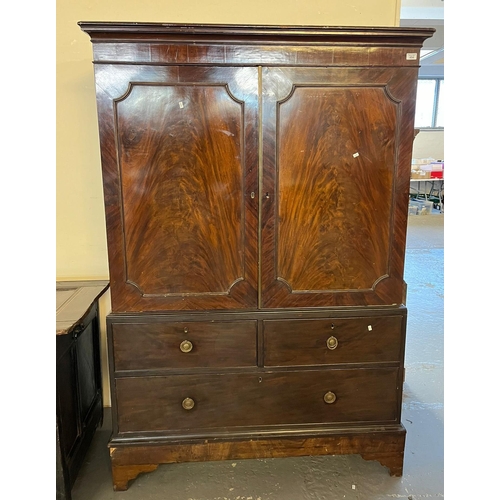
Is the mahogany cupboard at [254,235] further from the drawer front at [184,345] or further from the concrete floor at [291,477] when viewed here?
the concrete floor at [291,477]

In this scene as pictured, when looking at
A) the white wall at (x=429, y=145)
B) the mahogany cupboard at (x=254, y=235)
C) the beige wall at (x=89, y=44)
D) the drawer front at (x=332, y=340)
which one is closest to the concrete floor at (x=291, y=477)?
A: the mahogany cupboard at (x=254, y=235)

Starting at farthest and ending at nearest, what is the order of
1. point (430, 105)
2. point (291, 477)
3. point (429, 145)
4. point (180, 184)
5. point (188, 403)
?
point (430, 105), point (429, 145), point (291, 477), point (188, 403), point (180, 184)

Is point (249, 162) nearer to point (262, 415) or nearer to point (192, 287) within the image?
point (192, 287)

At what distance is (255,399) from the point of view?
5.46 ft

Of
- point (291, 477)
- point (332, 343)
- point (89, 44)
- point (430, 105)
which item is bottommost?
point (291, 477)

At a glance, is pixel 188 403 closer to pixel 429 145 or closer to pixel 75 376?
pixel 75 376

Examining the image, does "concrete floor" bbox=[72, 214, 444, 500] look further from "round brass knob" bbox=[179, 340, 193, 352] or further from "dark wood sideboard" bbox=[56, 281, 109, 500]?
"round brass knob" bbox=[179, 340, 193, 352]

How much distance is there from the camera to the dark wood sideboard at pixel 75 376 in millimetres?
1511

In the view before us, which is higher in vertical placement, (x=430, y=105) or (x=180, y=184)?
(x=430, y=105)

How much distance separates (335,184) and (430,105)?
959cm

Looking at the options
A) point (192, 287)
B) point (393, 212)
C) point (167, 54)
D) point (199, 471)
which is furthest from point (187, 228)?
point (199, 471)

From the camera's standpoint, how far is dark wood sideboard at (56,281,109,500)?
151cm

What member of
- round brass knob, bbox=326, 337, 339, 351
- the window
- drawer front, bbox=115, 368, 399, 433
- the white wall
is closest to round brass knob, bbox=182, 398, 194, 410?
drawer front, bbox=115, 368, 399, 433

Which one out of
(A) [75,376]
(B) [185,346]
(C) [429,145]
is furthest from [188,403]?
→ (C) [429,145]
